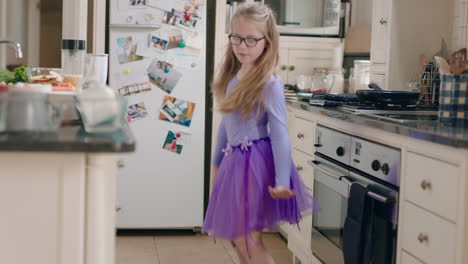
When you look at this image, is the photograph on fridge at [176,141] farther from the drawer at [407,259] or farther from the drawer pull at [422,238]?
the drawer pull at [422,238]

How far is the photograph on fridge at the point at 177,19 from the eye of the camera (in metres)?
4.30

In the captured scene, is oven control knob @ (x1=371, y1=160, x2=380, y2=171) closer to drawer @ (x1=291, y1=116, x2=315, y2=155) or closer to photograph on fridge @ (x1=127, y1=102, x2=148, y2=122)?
drawer @ (x1=291, y1=116, x2=315, y2=155)

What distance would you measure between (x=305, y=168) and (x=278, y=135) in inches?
44.6

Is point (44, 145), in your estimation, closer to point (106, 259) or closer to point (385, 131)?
point (106, 259)

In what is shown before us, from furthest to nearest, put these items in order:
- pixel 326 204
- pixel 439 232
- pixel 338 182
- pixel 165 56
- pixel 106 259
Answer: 1. pixel 165 56
2. pixel 326 204
3. pixel 338 182
4. pixel 439 232
5. pixel 106 259

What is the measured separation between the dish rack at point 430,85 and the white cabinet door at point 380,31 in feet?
1.14

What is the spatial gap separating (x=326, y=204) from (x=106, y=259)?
1611 mm

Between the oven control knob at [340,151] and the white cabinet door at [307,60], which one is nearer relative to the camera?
the oven control knob at [340,151]

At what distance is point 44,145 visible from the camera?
1589mm

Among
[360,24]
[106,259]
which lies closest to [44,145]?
[106,259]

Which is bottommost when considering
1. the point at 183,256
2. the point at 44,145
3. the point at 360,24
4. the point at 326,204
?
the point at 183,256

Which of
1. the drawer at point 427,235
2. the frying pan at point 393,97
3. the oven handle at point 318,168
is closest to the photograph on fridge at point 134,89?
the oven handle at point 318,168

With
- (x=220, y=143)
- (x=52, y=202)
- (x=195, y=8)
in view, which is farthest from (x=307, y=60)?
(x=52, y=202)

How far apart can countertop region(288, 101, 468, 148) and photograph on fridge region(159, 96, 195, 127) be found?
1401 mm
